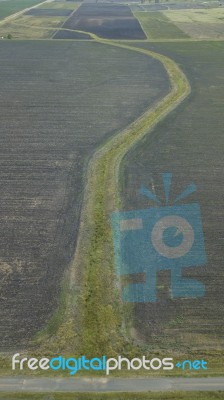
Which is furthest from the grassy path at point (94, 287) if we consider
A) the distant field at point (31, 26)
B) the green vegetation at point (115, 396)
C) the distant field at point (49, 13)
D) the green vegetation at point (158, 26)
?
the distant field at point (49, 13)

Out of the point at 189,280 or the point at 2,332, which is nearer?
the point at 2,332

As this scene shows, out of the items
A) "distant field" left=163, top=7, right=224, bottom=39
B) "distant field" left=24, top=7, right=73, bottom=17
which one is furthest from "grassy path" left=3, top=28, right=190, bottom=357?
"distant field" left=24, top=7, right=73, bottom=17

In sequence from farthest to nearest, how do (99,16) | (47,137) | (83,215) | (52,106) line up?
1. (99,16)
2. (52,106)
3. (47,137)
4. (83,215)

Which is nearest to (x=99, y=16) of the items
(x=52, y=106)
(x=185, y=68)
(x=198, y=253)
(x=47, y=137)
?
(x=185, y=68)

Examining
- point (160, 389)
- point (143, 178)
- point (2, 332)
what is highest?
point (143, 178)

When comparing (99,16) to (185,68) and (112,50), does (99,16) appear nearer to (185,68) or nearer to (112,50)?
(112,50)

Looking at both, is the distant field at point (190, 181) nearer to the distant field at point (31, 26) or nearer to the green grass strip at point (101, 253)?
the green grass strip at point (101, 253)

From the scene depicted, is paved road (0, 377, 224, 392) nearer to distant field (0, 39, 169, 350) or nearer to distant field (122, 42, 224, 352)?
distant field (122, 42, 224, 352)
